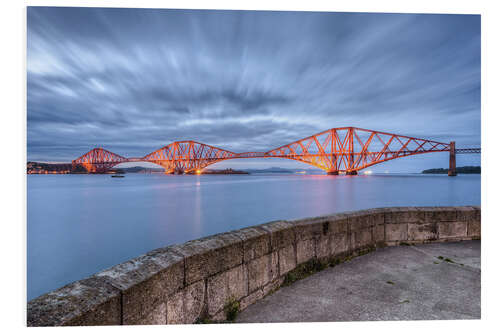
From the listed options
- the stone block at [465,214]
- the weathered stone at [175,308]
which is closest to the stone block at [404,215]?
the stone block at [465,214]

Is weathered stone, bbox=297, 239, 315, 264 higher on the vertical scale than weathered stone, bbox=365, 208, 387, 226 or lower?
lower

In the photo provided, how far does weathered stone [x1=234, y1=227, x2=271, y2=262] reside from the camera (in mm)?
2129

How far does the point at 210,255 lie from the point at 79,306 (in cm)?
81

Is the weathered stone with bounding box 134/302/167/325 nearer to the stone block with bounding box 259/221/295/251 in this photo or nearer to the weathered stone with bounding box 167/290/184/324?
the weathered stone with bounding box 167/290/184/324

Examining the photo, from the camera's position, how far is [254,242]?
7.18 ft

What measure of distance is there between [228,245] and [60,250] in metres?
7.07

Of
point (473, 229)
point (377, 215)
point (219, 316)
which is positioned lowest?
point (219, 316)

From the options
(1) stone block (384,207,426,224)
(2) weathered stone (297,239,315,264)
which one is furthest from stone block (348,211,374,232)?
(2) weathered stone (297,239,315,264)

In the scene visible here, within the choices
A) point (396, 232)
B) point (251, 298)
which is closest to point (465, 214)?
point (396, 232)

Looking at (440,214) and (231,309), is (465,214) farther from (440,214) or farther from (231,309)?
(231,309)

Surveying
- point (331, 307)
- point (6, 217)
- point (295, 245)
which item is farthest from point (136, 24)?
point (331, 307)

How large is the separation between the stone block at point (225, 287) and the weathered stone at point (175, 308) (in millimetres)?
215

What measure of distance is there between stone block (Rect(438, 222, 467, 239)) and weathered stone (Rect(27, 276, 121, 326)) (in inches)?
166

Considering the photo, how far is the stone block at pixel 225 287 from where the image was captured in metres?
1.88
